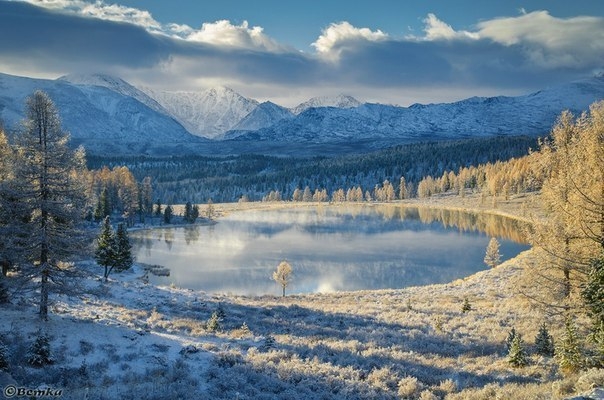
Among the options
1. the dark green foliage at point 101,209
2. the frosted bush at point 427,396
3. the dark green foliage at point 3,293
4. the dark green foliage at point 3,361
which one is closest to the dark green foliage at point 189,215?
the dark green foliage at point 101,209

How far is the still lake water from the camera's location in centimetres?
6719

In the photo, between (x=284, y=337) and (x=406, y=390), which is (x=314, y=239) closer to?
(x=284, y=337)

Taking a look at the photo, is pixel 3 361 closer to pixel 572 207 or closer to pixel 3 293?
pixel 3 293

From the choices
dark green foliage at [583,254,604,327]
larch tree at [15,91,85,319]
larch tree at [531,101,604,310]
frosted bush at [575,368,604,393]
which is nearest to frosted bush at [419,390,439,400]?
frosted bush at [575,368,604,393]

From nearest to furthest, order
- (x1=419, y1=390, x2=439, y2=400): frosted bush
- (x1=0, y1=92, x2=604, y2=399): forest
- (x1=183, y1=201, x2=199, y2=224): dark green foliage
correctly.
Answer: (x1=419, y1=390, x2=439, y2=400): frosted bush, (x1=0, y1=92, x2=604, y2=399): forest, (x1=183, y1=201, x2=199, y2=224): dark green foliage

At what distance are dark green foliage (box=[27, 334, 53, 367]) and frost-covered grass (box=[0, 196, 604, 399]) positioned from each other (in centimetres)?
31

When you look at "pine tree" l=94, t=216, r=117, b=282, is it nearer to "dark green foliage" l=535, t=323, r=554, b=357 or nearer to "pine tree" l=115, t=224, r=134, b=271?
"pine tree" l=115, t=224, r=134, b=271

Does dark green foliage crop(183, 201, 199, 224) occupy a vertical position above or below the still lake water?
above

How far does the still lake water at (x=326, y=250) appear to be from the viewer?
2645 inches

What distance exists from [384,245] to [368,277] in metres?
28.0

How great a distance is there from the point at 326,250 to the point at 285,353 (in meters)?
72.0

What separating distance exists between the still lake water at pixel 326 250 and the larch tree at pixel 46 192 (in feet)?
124

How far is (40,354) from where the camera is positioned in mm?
17750

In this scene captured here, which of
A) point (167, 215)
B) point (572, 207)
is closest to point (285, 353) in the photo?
point (572, 207)
